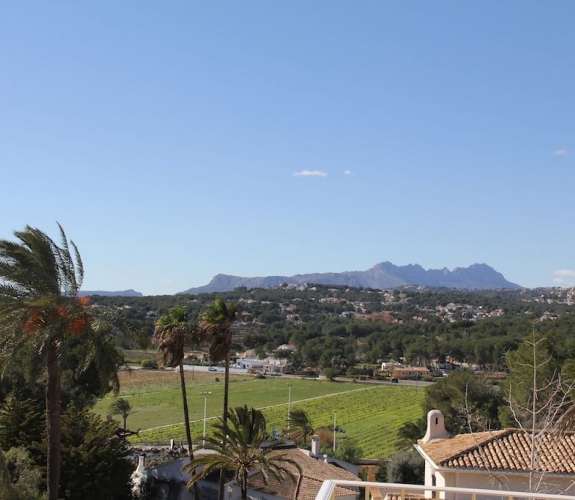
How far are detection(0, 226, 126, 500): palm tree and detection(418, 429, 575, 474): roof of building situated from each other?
10040 millimetres

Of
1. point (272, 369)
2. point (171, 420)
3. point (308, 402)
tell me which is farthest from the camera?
point (272, 369)

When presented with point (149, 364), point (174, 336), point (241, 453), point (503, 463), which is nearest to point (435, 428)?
point (503, 463)

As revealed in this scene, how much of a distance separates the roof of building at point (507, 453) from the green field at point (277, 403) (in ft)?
106

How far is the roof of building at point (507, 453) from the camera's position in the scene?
65.5ft

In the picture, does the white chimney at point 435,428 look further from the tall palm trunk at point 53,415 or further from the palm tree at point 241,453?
the tall palm trunk at point 53,415

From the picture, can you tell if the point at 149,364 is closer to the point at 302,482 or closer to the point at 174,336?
the point at 174,336

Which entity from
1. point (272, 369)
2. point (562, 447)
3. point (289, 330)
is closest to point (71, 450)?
point (562, 447)

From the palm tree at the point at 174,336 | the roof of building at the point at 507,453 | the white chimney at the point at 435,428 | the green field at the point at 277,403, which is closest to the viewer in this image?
the roof of building at the point at 507,453

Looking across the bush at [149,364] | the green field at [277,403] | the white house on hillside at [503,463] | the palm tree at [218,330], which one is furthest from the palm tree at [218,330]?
the bush at [149,364]

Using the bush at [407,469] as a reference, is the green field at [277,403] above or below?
below

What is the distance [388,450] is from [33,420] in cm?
3587

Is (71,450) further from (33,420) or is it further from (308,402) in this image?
(308,402)

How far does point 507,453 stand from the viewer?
21000 mm

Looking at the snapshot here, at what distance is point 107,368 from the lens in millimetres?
18375
